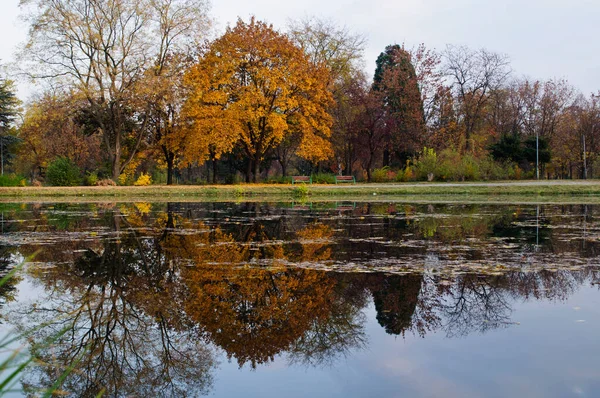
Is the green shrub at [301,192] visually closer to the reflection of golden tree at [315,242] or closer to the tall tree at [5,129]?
the reflection of golden tree at [315,242]

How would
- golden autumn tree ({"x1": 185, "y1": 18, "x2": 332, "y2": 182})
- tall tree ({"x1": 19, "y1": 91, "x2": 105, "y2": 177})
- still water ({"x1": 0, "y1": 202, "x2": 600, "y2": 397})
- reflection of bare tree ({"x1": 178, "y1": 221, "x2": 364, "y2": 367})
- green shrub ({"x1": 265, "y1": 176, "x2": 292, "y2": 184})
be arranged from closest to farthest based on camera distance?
still water ({"x1": 0, "y1": 202, "x2": 600, "y2": 397}) → reflection of bare tree ({"x1": 178, "y1": 221, "x2": 364, "y2": 367}) → golden autumn tree ({"x1": 185, "y1": 18, "x2": 332, "y2": 182}) → tall tree ({"x1": 19, "y1": 91, "x2": 105, "y2": 177}) → green shrub ({"x1": 265, "y1": 176, "x2": 292, "y2": 184})

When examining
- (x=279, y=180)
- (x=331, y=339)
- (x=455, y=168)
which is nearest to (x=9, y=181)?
(x=279, y=180)

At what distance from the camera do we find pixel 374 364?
4.51 m

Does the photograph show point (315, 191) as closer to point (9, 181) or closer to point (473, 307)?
point (9, 181)

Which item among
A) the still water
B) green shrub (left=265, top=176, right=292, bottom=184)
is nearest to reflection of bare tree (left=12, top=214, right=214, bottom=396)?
the still water

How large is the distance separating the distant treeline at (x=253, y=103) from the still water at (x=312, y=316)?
80.0ft

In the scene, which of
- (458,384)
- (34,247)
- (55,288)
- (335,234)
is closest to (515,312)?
(458,384)

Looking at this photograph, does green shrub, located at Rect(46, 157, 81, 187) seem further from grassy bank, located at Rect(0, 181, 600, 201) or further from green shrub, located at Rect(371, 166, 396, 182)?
green shrub, located at Rect(371, 166, 396, 182)

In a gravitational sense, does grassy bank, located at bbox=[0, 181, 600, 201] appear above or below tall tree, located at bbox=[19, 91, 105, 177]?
below

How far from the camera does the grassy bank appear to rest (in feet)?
89.1

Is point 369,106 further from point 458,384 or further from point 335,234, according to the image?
point 458,384

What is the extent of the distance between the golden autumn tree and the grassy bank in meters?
4.56

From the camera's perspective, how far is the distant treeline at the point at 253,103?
33.4m

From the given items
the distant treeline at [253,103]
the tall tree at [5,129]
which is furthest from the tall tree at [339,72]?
the tall tree at [5,129]
